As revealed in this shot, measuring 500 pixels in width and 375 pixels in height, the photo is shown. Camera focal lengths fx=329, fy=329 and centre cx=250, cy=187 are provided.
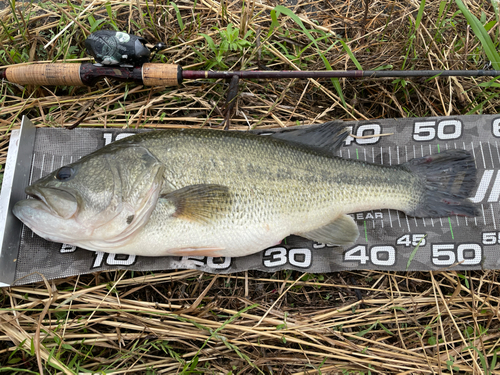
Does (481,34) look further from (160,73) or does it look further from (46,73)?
(46,73)

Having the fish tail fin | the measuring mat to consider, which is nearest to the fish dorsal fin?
the measuring mat

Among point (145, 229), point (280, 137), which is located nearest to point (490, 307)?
point (280, 137)

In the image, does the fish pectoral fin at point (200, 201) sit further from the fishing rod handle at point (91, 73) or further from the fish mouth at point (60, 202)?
the fishing rod handle at point (91, 73)

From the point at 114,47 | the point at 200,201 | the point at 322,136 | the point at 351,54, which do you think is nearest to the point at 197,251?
the point at 200,201

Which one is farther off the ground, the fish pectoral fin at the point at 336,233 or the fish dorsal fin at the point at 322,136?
the fish dorsal fin at the point at 322,136

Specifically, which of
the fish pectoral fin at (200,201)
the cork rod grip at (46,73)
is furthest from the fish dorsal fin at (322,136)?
the cork rod grip at (46,73)

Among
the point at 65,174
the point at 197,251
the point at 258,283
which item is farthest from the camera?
the point at 258,283
